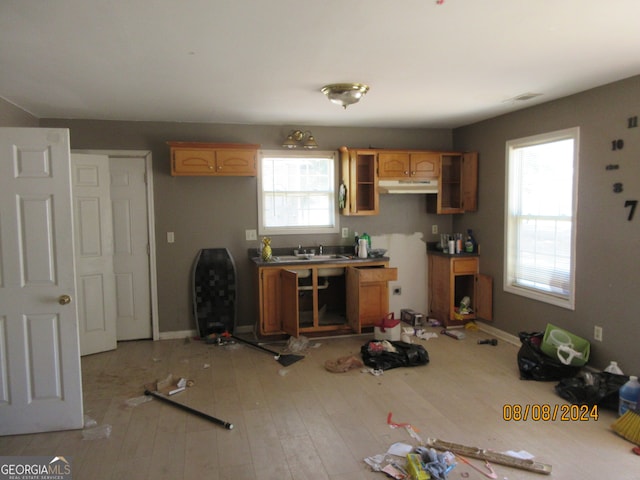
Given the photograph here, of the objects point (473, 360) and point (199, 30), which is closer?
point (199, 30)

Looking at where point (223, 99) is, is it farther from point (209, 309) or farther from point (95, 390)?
point (95, 390)

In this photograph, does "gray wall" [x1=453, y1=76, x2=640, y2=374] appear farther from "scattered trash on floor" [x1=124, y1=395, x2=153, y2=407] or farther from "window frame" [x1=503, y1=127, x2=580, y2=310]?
"scattered trash on floor" [x1=124, y1=395, x2=153, y2=407]

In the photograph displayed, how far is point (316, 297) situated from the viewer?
15.7ft

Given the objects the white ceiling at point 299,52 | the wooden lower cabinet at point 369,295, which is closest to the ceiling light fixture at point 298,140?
the white ceiling at point 299,52

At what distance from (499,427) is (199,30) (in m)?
3.00

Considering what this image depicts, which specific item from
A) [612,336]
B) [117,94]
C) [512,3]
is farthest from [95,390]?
[612,336]

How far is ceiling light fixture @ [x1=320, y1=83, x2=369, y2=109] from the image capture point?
3.44 meters

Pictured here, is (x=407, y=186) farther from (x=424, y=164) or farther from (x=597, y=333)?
(x=597, y=333)

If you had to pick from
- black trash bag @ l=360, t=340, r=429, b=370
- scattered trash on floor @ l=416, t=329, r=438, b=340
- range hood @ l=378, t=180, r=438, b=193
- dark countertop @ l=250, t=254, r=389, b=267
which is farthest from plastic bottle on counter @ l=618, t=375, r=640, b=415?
range hood @ l=378, t=180, r=438, b=193

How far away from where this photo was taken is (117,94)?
3.65 m

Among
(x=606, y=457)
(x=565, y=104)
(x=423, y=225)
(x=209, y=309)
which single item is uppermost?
(x=565, y=104)

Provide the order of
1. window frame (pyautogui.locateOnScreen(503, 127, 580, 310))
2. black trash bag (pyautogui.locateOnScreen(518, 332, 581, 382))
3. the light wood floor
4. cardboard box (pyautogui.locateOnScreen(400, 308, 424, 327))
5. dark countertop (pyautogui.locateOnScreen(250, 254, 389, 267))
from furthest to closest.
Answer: cardboard box (pyautogui.locateOnScreen(400, 308, 424, 327)), dark countertop (pyautogui.locateOnScreen(250, 254, 389, 267)), window frame (pyautogui.locateOnScreen(503, 127, 580, 310)), black trash bag (pyautogui.locateOnScreen(518, 332, 581, 382)), the light wood floor

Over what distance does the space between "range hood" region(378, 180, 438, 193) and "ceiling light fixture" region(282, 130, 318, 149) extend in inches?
35.7

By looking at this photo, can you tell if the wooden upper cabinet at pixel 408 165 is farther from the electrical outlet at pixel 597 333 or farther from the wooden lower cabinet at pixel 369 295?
the electrical outlet at pixel 597 333
